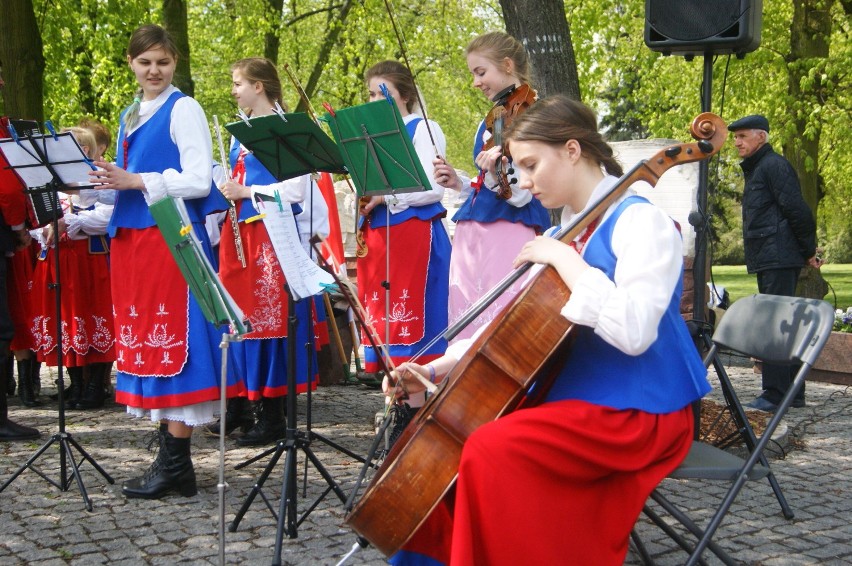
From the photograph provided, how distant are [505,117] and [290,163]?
1.07 m

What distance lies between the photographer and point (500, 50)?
15.6 ft

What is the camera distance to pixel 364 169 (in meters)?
4.36

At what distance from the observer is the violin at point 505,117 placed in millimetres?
4602

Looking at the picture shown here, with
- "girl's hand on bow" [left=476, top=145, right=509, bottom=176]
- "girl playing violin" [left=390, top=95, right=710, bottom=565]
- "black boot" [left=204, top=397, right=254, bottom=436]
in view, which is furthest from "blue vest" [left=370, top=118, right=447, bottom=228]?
"girl playing violin" [left=390, top=95, right=710, bottom=565]

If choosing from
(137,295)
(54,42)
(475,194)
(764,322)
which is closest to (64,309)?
(137,295)

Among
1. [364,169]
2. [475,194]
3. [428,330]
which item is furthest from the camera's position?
[428,330]

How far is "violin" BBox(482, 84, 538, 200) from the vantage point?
4.60 metres

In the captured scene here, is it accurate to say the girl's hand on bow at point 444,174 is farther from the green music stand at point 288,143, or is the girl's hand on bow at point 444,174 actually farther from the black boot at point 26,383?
the black boot at point 26,383

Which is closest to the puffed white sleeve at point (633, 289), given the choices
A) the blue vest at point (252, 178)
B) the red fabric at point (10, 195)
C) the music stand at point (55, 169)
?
the music stand at point (55, 169)

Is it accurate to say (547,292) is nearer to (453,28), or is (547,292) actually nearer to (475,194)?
(475,194)

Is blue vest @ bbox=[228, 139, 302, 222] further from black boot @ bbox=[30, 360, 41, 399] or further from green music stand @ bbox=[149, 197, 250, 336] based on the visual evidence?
black boot @ bbox=[30, 360, 41, 399]

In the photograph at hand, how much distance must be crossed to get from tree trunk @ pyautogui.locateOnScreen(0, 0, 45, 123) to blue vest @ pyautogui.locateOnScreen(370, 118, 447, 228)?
17.2 feet

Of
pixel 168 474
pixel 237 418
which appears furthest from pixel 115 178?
pixel 237 418

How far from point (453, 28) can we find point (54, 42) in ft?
31.4
